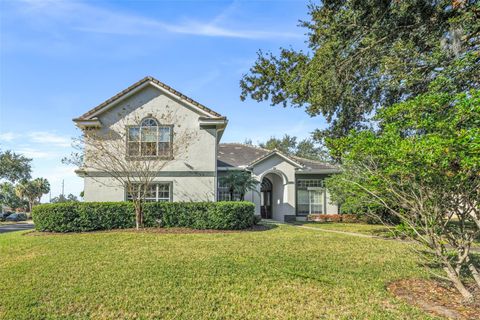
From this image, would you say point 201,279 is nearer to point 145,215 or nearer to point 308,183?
point 145,215

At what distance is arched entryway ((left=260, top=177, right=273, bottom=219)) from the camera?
25891 millimetres

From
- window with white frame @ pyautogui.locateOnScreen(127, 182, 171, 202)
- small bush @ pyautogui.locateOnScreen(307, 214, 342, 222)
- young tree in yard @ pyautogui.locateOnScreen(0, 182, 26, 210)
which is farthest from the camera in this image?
young tree in yard @ pyautogui.locateOnScreen(0, 182, 26, 210)

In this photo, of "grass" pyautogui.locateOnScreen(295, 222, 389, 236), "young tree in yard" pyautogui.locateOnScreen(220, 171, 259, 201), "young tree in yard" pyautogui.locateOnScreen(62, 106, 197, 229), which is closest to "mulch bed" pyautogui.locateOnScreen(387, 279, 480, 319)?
"grass" pyautogui.locateOnScreen(295, 222, 389, 236)

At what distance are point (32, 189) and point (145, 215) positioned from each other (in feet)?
202

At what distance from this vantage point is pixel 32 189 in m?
61.7

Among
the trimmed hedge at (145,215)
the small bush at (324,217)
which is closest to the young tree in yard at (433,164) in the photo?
the trimmed hedge at (145,215)

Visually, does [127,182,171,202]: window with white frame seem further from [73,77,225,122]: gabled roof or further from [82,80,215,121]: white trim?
[73,77,225,122]: gabled roof

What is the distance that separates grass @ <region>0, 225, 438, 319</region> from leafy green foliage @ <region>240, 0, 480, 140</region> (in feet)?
21.5

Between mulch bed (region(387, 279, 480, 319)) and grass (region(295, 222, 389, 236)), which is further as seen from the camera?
grass (region(295, 222, 389, 236))

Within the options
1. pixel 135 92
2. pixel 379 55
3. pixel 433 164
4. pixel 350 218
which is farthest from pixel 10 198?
pixel 433 164

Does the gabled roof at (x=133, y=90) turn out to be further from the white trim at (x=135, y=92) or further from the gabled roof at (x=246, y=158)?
the gabled roof at (x=246, y=158)

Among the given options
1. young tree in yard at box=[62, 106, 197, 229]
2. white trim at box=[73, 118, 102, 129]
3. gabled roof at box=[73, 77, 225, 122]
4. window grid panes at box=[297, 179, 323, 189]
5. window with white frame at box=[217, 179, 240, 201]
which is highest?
gabled roof at box=[73, 77, 225, 122]

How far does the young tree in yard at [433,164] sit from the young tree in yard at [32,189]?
71769 millimetres

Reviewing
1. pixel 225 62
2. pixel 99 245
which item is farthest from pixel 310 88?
pixel 99 245
